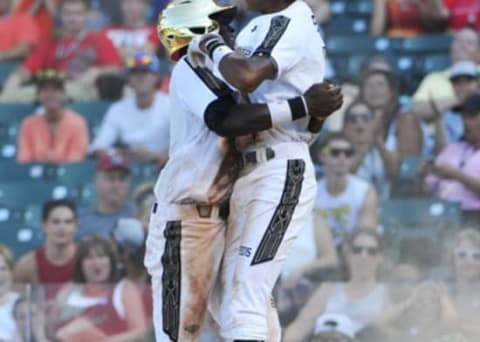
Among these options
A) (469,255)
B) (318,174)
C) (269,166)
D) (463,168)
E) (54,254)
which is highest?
(269,166)

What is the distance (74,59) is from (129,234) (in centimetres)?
274

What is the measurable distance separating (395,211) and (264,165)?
4.51 m

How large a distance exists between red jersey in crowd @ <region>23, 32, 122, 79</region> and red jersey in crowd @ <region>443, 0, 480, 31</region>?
2.70 meters

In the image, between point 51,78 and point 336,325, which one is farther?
point 51,78

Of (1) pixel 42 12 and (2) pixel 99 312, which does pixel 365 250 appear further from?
(1) pixel 42 12

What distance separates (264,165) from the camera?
7.14 m

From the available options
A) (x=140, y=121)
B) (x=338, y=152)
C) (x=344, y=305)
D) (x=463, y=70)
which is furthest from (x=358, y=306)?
(x=140, y=121)

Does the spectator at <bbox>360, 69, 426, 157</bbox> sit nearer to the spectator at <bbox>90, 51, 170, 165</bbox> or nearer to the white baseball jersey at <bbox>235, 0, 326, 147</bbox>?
the spectator at <bbox>90, 51, 170, 165</bbox>

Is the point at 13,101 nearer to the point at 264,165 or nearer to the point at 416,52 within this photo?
the point at 416,52

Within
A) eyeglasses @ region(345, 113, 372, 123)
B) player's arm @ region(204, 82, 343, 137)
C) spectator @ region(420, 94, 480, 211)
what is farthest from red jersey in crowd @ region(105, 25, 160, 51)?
player's arm @ region(204, 82, 343, 137)

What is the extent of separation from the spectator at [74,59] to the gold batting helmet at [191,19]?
19.7 ft

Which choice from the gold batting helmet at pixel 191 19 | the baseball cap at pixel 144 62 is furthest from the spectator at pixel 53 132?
the gold batting helmet at pixel 191 19

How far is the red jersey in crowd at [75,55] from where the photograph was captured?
13523mm

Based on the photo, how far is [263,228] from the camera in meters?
7.11
